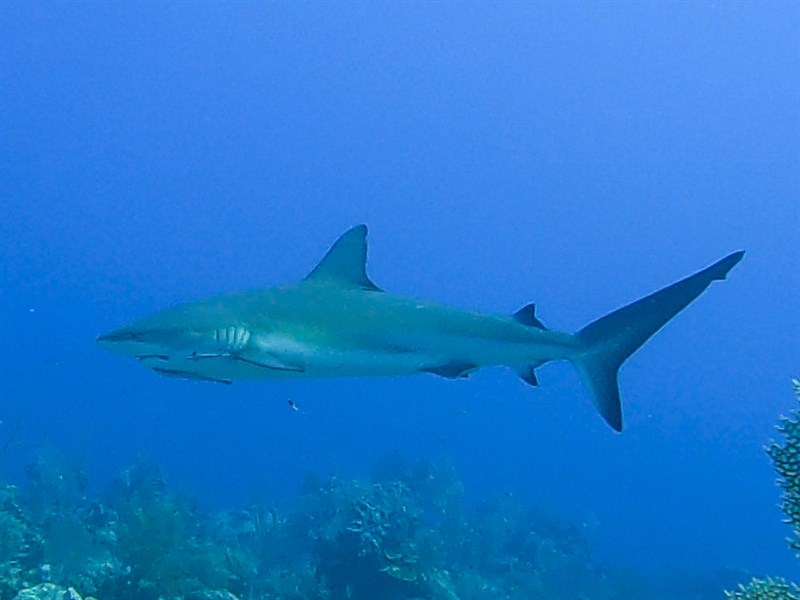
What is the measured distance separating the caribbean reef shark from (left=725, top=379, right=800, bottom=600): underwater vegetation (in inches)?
58.3

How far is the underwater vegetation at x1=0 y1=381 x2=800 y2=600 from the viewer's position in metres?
8.30

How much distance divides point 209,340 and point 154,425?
248ft

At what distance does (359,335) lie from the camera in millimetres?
5496

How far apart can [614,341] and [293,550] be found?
37.5ft

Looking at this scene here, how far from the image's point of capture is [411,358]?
18.4ft

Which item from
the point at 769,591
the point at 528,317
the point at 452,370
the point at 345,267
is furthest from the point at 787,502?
the point at 345,267

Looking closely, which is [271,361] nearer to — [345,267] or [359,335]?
[359,335]

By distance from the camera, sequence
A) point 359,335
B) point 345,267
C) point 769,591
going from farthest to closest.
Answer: point 345,267, point 769,591, point 359,335

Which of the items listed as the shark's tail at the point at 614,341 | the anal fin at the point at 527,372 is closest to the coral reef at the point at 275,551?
the anal fin at the point at 527,372

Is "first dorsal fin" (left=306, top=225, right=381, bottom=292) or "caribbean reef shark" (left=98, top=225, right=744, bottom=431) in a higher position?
"first dorsal fin" (left=306, top=225, right=381, bottom=292)

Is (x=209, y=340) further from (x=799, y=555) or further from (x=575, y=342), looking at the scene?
(x=799, y=555)

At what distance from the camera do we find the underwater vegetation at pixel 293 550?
27.2ft

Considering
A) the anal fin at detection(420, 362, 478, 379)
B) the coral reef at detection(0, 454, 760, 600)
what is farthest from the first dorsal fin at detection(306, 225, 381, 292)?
Result: the coral reef at detection(0, 454, 760, 600)

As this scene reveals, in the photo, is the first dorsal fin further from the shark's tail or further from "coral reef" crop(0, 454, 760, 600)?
"coral reef" crop(0, 454, 760, 600)
